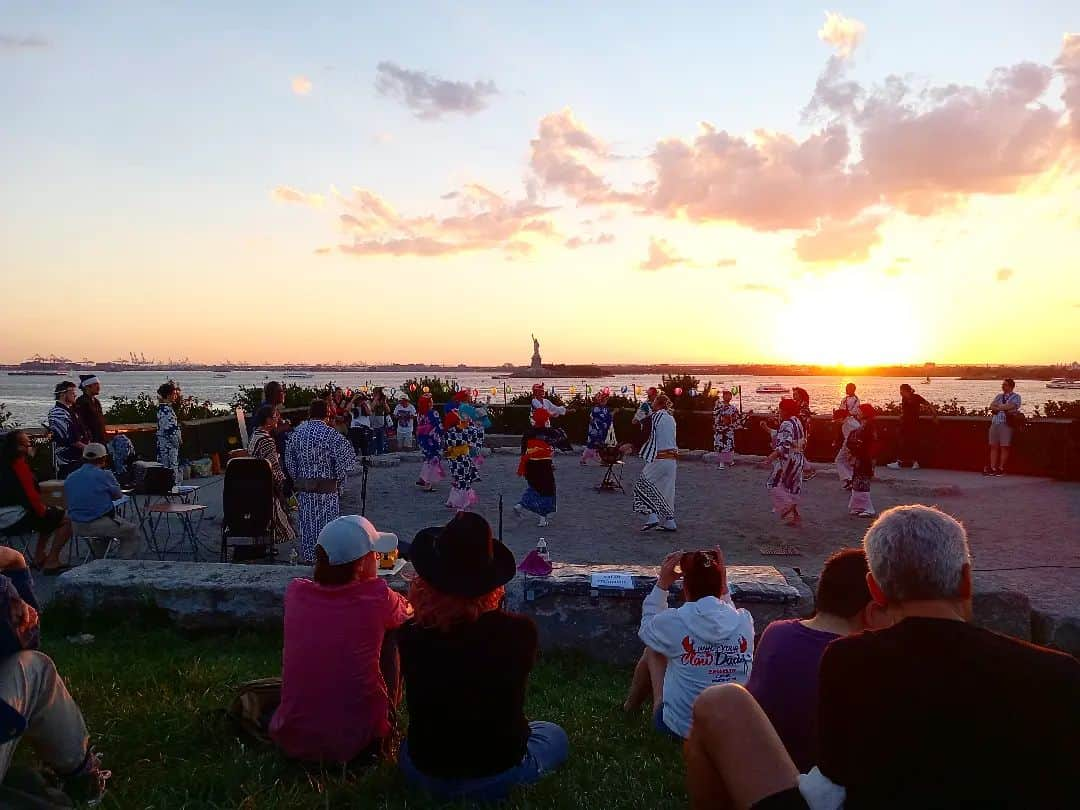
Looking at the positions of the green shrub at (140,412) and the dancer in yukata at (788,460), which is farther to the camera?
the green shrub at (140,412)

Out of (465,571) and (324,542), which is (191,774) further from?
(465,571)

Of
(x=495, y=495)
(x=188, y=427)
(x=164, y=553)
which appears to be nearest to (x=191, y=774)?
(x=164, y=553)

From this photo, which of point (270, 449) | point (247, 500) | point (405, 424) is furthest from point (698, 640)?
point (405, 424)

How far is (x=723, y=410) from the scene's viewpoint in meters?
16.5

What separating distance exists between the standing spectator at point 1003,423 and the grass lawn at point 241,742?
40.0 feet

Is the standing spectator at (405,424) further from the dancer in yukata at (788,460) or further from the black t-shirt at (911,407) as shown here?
the black t-shirt at (911,407)

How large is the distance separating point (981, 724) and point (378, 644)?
2487mm

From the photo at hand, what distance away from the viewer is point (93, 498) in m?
7.18

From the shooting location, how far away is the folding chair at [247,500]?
7504mm

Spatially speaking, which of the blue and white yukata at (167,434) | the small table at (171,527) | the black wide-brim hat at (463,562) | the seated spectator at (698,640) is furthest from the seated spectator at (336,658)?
the blue and white yukata at (167,434)

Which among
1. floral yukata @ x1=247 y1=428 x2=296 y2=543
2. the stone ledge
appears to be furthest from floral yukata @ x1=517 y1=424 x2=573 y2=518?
the stone ledge

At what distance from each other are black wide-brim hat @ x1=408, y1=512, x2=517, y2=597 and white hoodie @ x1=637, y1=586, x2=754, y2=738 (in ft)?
3.32

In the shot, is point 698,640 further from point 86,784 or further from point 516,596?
point 86,784

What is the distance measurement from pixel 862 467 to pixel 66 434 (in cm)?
996
